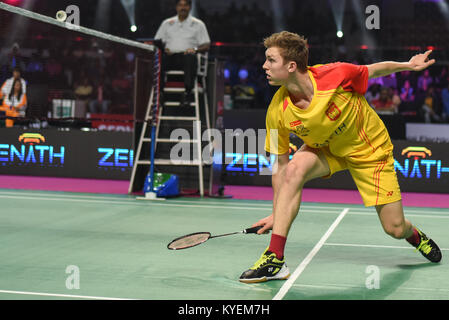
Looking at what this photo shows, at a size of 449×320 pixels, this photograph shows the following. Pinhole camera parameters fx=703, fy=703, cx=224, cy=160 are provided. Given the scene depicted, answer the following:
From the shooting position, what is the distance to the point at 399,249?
6.20m

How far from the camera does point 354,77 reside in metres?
4.84

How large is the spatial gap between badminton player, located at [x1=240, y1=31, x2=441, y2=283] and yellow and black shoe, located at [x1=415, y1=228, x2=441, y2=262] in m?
0.29

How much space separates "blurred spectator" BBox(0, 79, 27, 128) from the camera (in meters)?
8.96

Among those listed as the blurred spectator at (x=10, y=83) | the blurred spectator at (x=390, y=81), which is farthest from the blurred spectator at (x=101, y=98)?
the blurred spectator at (x=10, y=83)

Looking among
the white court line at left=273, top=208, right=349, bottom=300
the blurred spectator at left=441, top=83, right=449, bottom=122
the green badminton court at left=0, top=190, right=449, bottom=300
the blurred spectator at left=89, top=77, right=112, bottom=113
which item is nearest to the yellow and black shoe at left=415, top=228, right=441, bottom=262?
the green badminton court at left=0, top=190, right=449, bottom=300

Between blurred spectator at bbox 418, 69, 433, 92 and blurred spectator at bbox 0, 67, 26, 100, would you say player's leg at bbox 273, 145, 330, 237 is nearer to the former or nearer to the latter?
blurred spectator at bbox 0, 67, 26, 100

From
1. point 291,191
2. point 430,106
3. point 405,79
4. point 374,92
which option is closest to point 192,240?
point 291,191

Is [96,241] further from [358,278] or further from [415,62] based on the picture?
[415,62]

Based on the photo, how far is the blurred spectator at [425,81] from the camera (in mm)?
17212

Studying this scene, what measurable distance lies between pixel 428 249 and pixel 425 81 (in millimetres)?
12576

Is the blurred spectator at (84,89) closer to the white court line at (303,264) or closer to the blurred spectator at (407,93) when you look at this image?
the blurred spectator at (407,93)

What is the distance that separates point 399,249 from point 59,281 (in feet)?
9.98

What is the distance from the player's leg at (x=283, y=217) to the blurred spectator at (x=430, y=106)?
39.8ft

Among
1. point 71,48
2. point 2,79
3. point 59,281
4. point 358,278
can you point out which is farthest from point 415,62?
point 71,48
